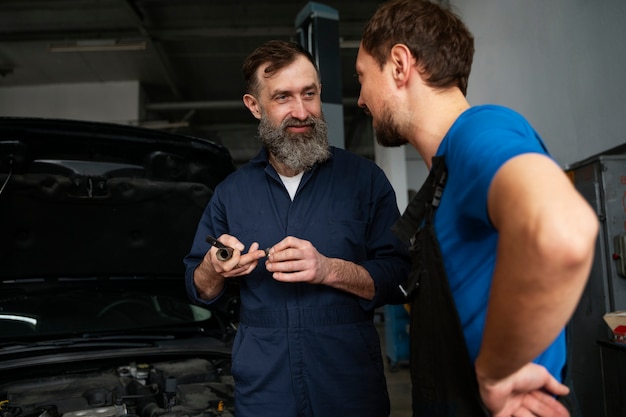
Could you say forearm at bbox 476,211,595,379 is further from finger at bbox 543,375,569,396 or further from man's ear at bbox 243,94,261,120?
man's ear at bbox 243,94,261,120

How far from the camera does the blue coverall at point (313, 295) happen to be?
1375 mm

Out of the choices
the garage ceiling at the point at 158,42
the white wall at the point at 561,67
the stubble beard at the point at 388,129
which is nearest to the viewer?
the stubble beard at the point at 388,129

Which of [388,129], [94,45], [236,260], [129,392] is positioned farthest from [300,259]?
[94,45]

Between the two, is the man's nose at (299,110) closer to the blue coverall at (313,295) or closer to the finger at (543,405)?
the blue coverall at (313,295)

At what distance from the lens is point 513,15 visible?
12.0ft

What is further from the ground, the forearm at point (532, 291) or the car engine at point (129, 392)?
the forearm at point (532, 291)

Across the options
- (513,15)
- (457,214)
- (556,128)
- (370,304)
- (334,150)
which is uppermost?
(513,15)

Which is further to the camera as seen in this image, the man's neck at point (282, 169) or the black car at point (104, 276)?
the black car at point (104, 276)

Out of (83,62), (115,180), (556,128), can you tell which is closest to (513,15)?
(556,128)

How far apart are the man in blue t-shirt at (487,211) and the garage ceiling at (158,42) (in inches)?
215

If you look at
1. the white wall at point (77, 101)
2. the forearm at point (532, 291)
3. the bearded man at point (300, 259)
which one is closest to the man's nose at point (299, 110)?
the bearded man at point (300, 259)

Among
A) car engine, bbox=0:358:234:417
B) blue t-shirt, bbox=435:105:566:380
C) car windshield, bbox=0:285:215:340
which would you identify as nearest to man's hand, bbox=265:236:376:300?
blue t-shirt, bbox=435:105:566:380

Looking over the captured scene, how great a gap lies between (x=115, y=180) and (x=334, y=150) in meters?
0.98

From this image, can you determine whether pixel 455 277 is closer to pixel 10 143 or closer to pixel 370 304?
pixel 370 304
